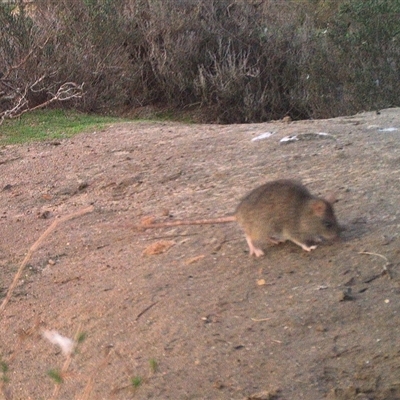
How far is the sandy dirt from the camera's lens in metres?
3.38

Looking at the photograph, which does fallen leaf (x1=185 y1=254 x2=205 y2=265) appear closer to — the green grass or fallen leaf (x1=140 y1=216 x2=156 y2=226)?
fallen leaf (x1=140 y1=216 x2=156 y2=226)

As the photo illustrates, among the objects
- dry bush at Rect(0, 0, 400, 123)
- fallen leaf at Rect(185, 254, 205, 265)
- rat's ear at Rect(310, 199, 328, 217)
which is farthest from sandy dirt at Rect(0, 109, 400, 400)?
dry bush at Rect(0, 0, 400, 123)

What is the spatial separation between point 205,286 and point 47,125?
25.7ft

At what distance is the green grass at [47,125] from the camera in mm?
10414

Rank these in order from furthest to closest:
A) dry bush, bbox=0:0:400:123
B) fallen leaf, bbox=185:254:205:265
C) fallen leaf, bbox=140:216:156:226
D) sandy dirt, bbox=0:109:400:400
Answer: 1. dry bush, bbox=0:0:400:123
2. fallen leaf, bbox=140:216:156:226
3. fallen leaf, bbox=185:254:205:265
4. sandy dirt, bbox=0:109:400:400

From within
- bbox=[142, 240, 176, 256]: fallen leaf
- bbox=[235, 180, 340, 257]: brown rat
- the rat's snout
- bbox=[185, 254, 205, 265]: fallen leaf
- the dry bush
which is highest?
bbox=[235, 180, 340, 257]: brown rat

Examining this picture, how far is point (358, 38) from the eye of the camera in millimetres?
13500

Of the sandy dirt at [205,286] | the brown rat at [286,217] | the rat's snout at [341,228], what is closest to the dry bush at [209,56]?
the sandy dirt at [205,286]

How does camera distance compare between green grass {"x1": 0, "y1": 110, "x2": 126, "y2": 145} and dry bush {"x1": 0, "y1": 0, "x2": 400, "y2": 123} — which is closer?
green grass {"x1": 0, "y1": 110, "x2": 126, "y2": 145}

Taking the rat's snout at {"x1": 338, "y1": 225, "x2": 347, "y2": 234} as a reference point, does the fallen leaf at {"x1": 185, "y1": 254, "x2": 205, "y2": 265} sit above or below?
below

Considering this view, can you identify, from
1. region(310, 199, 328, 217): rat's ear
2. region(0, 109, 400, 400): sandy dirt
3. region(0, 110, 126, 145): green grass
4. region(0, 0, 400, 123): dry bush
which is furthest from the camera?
region(0, 0, 400, 123): dry bush

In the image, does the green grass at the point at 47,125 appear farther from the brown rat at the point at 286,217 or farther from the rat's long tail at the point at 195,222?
the brown rat at the point at 286,217

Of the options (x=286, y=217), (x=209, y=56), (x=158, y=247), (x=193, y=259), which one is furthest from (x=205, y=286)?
(x=209, y=56)

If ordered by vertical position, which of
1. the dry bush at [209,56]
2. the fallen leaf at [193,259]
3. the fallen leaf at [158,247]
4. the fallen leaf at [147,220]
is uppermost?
the fallen leaf at [193,259]
